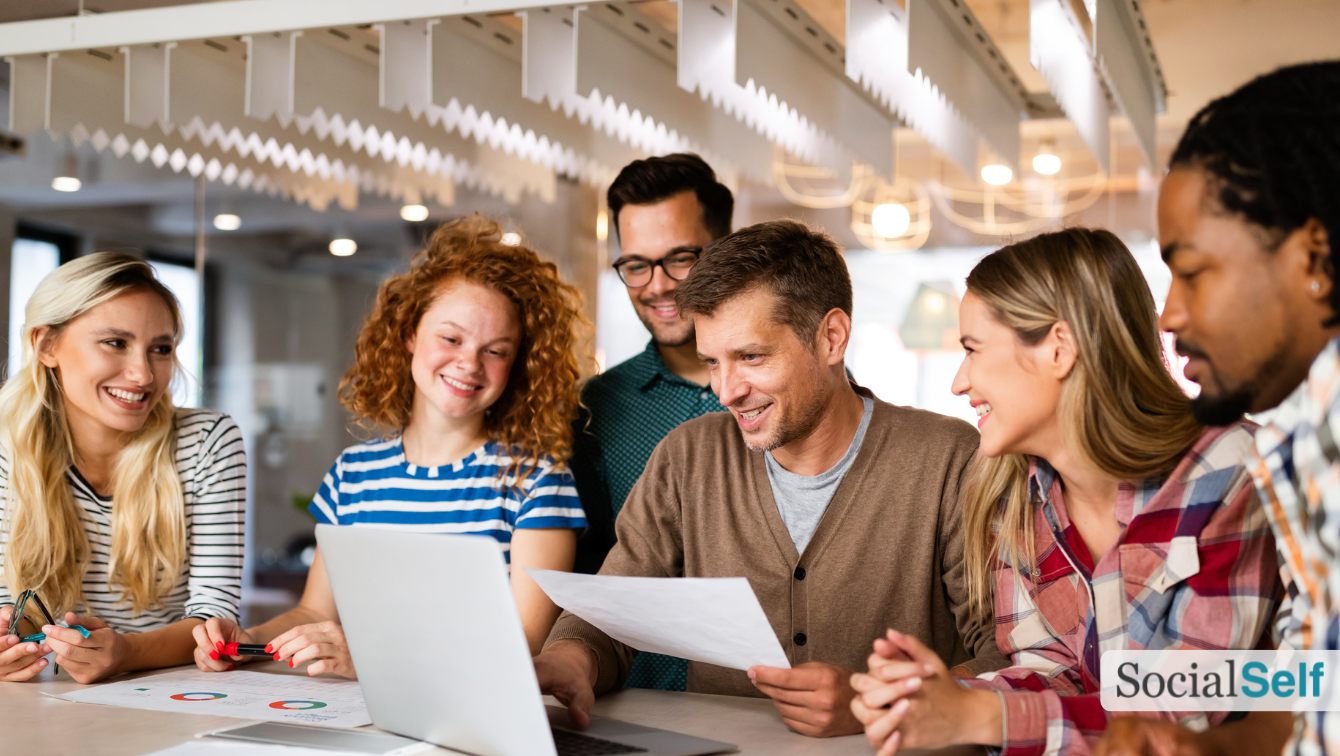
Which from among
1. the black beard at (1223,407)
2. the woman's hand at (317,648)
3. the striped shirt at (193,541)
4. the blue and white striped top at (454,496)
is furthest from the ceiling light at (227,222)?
the black beard at (1223,407)

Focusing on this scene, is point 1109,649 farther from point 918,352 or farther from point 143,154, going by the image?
point 918,352

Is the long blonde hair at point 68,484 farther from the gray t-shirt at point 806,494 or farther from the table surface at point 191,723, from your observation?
the gray t-shirt at point 806,494

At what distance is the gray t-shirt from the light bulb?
13.4 feet

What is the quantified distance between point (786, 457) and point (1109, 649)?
64 cm

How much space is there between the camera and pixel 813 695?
4.64 feet

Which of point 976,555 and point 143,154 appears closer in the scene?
point 976,555

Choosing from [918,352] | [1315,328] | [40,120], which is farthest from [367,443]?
[918,352]

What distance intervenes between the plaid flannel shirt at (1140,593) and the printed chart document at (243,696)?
3.00ft

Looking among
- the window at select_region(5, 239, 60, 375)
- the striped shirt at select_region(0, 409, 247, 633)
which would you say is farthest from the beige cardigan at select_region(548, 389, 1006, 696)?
the window at select_region(5, 239, 60, 375)

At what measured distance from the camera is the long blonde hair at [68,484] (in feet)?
6.97

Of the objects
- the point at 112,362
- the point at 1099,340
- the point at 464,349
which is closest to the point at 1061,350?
the point at 1099,340

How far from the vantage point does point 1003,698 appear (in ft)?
4.41

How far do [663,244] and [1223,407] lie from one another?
1384mm

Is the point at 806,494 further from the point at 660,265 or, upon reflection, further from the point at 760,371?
the point at 660,265
